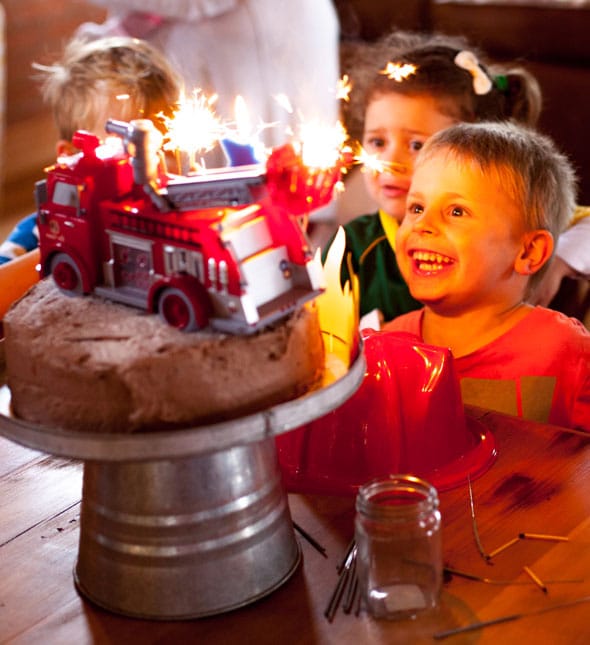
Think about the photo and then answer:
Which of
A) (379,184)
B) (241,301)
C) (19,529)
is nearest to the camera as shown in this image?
(241,301)

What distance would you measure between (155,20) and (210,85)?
24 cm

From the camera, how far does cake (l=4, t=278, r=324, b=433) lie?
0.99m

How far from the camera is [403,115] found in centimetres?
214

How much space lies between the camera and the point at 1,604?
1121 millimetres

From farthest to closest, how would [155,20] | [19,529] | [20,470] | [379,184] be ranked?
[155,20] → [379,184] → [20,470] → [19,529]

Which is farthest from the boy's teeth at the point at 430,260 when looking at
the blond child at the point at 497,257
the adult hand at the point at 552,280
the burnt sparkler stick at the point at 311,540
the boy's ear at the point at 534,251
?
the burnt sparkler stick at the point at 311,540

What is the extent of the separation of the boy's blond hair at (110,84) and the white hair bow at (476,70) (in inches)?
22.4

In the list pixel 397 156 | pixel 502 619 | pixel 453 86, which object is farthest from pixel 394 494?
pixel 453 86

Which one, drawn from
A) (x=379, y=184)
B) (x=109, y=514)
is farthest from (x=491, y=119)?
(x=109, y=514)

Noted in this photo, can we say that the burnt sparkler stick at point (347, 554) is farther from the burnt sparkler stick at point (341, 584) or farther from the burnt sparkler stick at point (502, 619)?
the burnt sparkler stick at point (502, 619)

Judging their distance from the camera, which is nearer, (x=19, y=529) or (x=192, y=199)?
(x=192, y=199)

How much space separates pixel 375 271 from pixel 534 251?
1.76 ft

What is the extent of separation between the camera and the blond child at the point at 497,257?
5.53 feet

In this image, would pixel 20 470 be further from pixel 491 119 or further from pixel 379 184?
pixel 491 119
